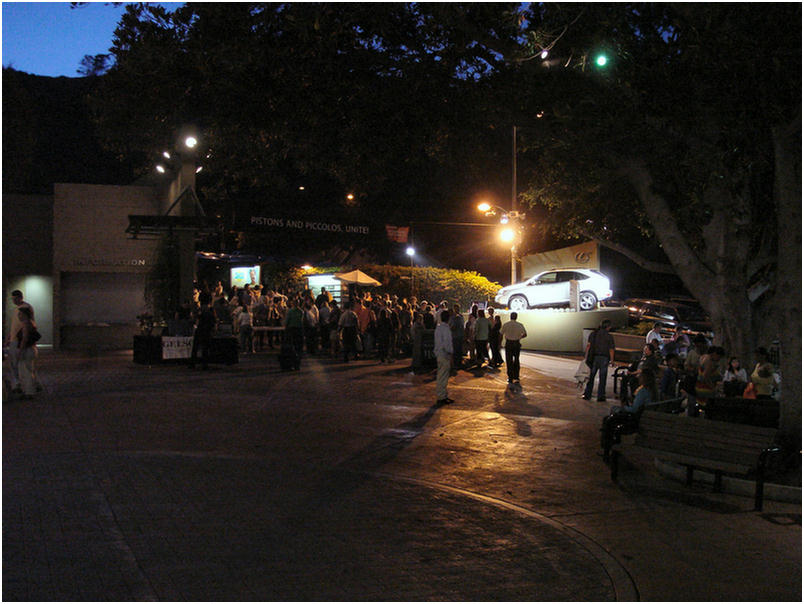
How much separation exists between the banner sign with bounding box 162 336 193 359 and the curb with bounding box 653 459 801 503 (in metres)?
12.8

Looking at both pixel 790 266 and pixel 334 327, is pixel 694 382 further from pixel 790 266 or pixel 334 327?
pixel 334 327

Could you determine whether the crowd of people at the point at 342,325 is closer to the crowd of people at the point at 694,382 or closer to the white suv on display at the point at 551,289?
the white suv on display at the point at 551,289

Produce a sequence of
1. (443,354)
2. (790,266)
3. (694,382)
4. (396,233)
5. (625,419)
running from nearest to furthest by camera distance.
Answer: (790,266)
(625,419)
(694,382)
(443,354)
(396,233)

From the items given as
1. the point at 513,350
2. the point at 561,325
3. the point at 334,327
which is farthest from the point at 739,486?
the point at 561,325

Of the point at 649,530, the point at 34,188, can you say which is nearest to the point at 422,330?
the point at 649,530

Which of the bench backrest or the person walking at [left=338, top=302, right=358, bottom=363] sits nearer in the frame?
the bench backrest

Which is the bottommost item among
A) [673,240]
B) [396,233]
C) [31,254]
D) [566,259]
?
[673,240]

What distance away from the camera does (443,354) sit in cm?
1420

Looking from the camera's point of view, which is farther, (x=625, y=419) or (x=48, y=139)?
(x=48, y=139)

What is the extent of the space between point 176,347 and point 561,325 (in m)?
13.2

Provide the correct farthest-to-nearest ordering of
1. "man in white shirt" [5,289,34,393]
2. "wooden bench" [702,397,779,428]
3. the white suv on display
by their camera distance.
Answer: the white suv on display < "man in white shirt" [5,289,34,393] < "wooden bench" [702,397,779,428]

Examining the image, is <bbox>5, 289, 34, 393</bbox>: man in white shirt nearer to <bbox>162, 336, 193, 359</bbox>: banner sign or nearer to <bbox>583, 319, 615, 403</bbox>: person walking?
<bbox>162, 336, 193, 359</bbox>: banner sign

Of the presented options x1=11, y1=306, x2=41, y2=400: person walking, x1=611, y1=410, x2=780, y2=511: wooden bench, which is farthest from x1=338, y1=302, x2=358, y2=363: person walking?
x1=611, y1=410, x2=780, y2=511: wooden bench

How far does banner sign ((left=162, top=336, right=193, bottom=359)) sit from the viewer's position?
61.3ft
